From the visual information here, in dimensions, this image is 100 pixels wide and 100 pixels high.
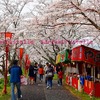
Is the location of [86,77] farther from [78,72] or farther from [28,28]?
[28,28]

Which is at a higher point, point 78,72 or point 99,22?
point 99,22

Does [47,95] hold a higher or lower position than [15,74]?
lower

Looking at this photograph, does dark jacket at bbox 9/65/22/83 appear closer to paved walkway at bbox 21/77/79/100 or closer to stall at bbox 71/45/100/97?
paved walkway at bbox 21/77/79/100

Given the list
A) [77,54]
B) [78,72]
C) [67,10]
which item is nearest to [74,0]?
[67,10]

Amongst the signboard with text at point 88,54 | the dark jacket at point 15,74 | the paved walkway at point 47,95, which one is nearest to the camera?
the dark jacket at point 15,74

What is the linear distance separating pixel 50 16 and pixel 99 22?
104 inches

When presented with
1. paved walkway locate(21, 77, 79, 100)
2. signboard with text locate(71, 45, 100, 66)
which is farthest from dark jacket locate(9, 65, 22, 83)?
signboard with text locate(71, 45, 100, 66)

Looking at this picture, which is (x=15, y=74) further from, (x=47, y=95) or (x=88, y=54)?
(x=88, y=54)

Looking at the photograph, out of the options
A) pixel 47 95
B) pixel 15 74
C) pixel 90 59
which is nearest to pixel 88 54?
pixel 90 59

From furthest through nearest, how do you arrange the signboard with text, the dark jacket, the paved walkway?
the signboard with text, the paved walkway, the dark jacket

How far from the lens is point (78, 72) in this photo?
24.7 m

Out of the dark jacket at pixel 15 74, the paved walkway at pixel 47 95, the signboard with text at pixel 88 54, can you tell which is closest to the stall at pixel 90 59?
the signboard with text at pixel 88 54

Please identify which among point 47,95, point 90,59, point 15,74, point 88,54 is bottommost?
point 47,95

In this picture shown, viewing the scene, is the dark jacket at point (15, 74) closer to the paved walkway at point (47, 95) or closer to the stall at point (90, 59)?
the paved walkway at point (47, 95)
